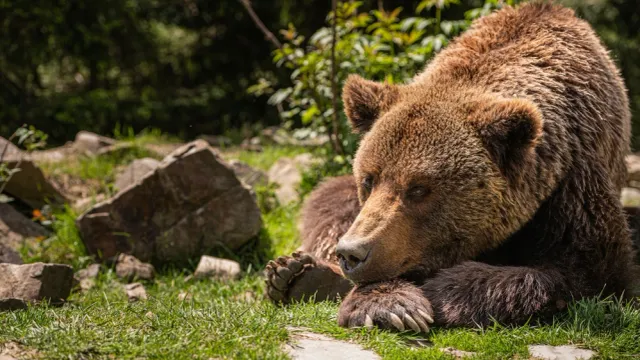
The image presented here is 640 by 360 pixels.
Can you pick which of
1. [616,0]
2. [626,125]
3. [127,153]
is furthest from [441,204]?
[616,0]

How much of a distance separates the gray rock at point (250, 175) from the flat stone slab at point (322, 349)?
4286 mm

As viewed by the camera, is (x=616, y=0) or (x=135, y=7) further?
(x=616, y=0)

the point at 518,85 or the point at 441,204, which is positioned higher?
the point at 518,85

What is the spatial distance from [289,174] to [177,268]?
2.16m

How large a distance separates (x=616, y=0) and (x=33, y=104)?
411 inches

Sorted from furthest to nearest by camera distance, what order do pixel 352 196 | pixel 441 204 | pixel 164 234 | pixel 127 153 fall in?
pixel 127 153
pixel 164 234
pixel 352 196
pixel 441 204

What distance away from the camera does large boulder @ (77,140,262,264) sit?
6809 millimetres

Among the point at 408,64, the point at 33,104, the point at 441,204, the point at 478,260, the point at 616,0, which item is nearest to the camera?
the point at 441,204

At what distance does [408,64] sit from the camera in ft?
26.1

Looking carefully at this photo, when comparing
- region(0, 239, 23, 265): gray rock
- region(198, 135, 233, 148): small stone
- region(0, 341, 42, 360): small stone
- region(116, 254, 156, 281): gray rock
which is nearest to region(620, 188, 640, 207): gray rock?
region(198, 135, 233, 148): small stone

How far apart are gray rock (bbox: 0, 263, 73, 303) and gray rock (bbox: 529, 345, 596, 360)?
127 inches

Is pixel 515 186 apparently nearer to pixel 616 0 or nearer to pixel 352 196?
pixel 352 196

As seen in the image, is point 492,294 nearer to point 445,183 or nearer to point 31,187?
point 445,183

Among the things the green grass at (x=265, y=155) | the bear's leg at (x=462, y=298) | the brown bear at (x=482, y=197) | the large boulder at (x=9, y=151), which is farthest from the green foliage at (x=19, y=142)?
the bear's leg at (x=462, y=298)
